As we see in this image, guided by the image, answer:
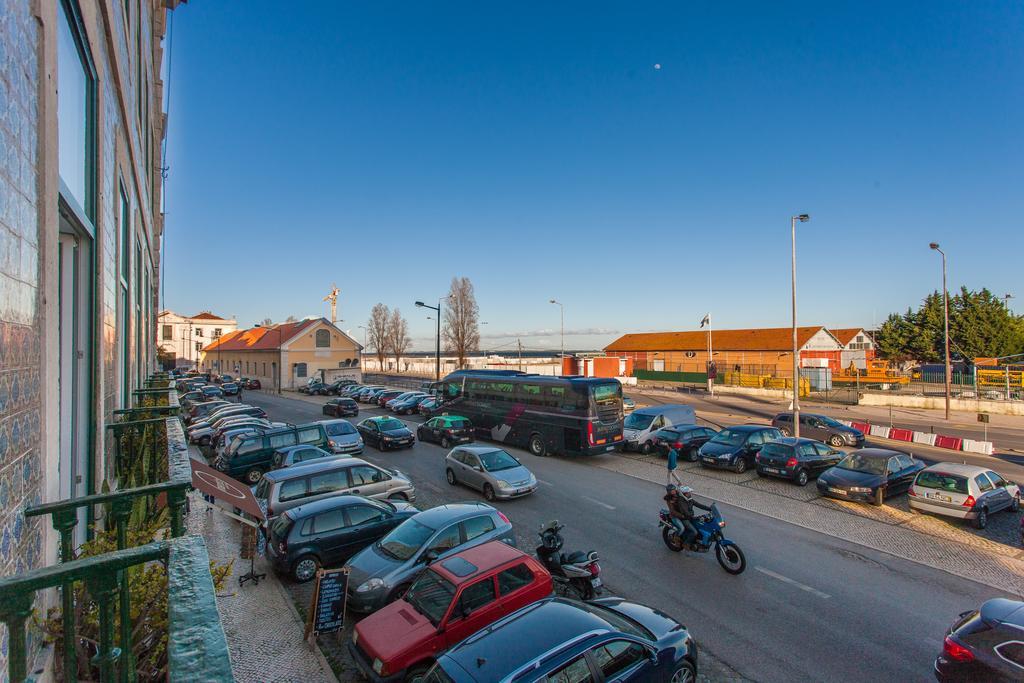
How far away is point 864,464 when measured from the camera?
15.3 metres

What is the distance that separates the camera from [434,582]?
24.6ft

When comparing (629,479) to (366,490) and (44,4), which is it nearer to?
(366,490)

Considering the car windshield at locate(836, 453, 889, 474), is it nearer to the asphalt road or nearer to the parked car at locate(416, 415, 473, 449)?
the asphalt road

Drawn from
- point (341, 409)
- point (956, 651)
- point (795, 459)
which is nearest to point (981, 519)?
point (795, 459)

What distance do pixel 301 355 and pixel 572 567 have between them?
168ft

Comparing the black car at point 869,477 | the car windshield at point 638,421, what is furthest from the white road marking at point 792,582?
the car windshield at point 638,421

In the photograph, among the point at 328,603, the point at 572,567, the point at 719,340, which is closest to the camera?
the point at 328,603

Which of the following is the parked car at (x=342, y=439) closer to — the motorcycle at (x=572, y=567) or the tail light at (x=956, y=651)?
the motorcycle at (x=572, y=567)

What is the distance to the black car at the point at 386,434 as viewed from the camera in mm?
22016

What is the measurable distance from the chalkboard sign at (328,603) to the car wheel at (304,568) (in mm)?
2214

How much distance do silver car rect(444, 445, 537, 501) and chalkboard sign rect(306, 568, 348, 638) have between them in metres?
6.85

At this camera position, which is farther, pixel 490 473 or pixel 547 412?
pixel 547 412

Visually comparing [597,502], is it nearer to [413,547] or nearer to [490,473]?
[490,473]

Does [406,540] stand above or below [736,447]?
above
